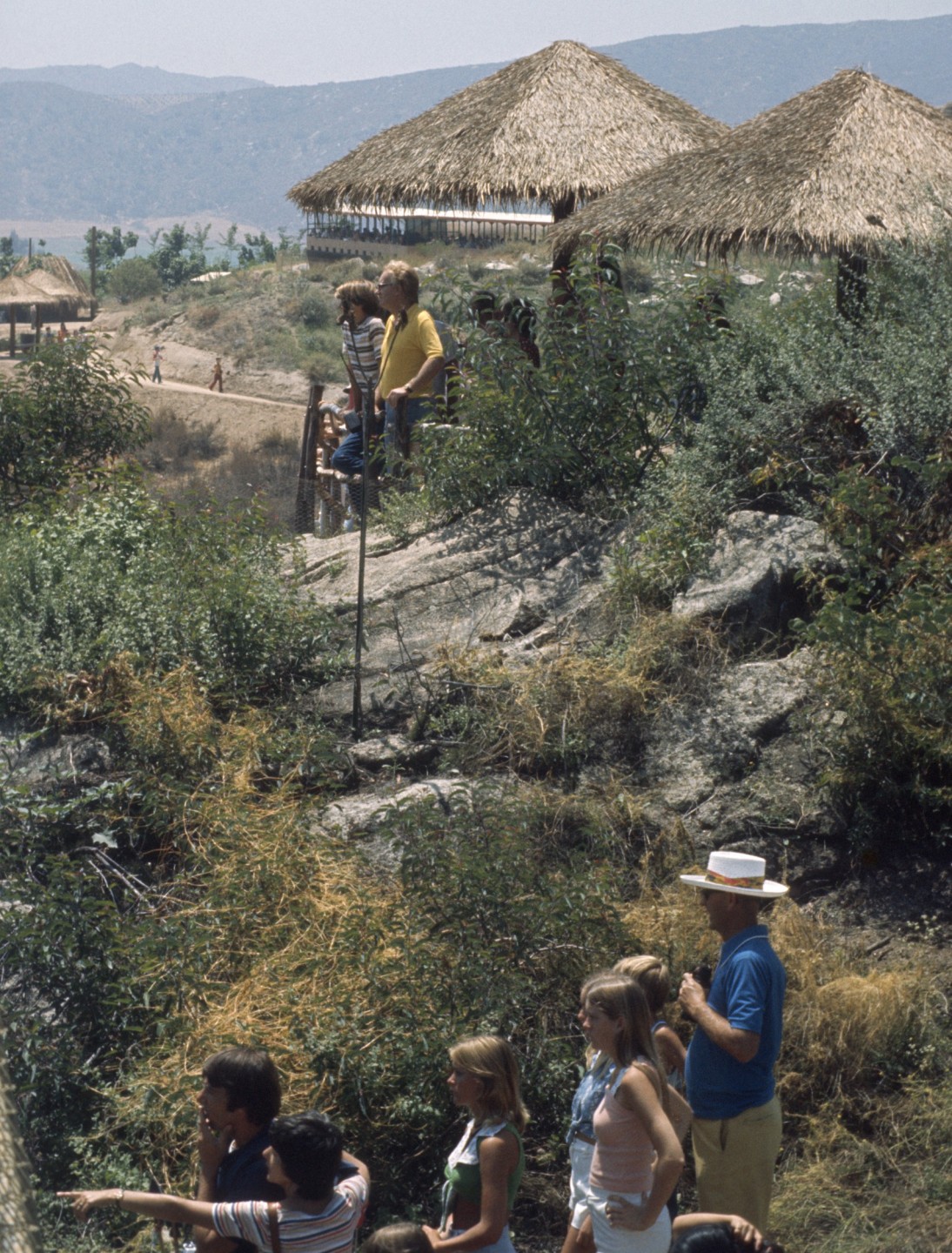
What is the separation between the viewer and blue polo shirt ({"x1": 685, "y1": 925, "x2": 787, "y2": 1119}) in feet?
11.7

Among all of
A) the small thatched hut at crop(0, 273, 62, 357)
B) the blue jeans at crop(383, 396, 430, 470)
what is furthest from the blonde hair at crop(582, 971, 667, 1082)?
the small thatched hut at crop(0, 273, 62, 357)

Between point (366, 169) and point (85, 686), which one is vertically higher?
point (366, 169)

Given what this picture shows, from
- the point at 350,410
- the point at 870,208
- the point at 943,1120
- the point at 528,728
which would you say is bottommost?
the point at 943,1120

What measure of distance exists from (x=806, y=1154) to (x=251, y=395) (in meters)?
34.4

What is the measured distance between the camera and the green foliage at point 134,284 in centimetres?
6038

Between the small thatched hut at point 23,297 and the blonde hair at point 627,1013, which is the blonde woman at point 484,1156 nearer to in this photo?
the blonde hair at point 627,1013

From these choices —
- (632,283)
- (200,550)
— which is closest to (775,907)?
(200,550)

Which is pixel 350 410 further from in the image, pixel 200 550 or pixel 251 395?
pixel 251 395

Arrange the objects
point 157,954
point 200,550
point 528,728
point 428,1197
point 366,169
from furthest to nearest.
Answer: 1. point 366,169
2. point 200,550
3. point 528,728
4. point 157,954
5. point 428,1197

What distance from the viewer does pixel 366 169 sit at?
1161cm

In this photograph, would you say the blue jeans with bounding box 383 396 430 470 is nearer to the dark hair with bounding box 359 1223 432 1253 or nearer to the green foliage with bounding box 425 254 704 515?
the green foliage with bounding box 425 254 704 515

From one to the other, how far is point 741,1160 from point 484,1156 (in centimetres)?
74

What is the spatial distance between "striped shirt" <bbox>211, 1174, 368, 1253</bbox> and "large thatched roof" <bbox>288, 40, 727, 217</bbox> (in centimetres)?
909

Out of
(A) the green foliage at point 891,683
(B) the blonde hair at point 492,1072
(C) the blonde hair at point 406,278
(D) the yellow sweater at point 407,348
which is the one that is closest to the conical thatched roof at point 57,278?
(D) the yellow sweater at point 407,348
